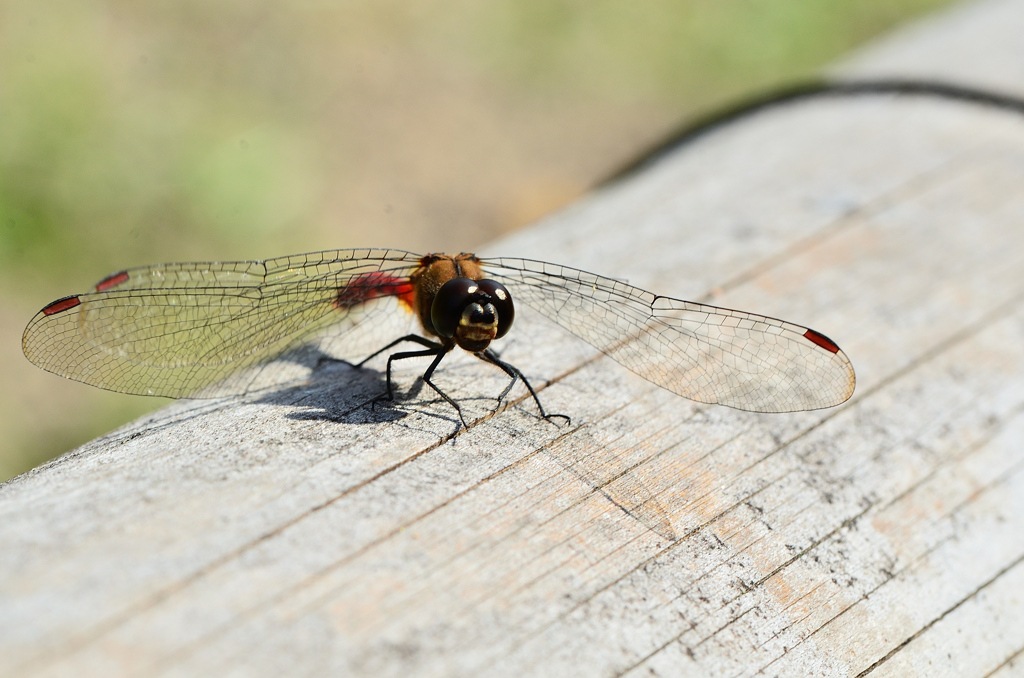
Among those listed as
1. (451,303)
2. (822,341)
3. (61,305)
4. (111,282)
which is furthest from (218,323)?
(822,341)

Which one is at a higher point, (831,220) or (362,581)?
(362,581)

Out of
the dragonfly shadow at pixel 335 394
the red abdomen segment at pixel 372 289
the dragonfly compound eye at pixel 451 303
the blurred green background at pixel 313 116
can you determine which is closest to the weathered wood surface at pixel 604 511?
the dragonfly shadow at pixel 335 394

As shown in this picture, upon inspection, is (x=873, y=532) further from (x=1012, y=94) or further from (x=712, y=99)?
(x=712, y=99)

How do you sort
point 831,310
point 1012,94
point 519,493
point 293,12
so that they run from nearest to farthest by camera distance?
point 519,493 < point 831,310 < point 1012,94 < point 293,12

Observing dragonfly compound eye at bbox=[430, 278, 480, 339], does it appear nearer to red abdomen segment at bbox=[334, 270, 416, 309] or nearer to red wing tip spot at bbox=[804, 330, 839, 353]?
red abdomen segment at bbox=[334, 270, 416, 309]

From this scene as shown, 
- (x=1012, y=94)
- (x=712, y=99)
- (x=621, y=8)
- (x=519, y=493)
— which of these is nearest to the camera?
(x=519, y=493)

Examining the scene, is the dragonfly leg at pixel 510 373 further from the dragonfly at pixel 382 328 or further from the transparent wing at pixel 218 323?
the transparent wing at pixel 218 323

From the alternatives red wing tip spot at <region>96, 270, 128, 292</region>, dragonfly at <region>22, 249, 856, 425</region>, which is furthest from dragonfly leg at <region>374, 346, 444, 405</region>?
red wing tip spot at <region>96, 270, 128, 292</region>

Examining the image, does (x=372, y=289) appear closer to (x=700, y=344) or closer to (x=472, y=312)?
(x=472, y=312)

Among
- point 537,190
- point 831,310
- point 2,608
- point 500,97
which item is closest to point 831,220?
point 831,310
